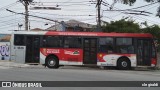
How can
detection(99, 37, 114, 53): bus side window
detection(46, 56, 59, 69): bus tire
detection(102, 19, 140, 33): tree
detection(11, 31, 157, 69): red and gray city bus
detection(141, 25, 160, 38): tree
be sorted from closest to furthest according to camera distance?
1. detection(11, 31, 157, 69): red and gray city bus
2. detection(99, 37, 114, 53): bus side window
3. detection(46, 56, 59, 69): bus tire
4. detection(141, 25, 160, 38): tree
5. detection(102, 19, 140, 33): tree

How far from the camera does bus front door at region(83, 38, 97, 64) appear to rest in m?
31.4

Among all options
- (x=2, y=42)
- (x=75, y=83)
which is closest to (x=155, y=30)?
(x=2, y=42)

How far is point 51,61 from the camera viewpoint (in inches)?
1252

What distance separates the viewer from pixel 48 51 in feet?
104

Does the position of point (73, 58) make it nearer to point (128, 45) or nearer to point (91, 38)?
point (91, 38)

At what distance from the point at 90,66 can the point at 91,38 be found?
3869 millimetres

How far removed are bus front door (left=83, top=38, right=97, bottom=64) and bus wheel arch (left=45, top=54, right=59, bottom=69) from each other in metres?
2.31

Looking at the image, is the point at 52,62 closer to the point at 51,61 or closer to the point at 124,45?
the point at 51,61

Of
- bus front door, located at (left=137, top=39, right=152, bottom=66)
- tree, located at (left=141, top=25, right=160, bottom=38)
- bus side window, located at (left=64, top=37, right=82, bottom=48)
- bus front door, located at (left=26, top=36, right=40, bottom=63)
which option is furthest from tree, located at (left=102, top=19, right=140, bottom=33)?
bus front door, located at (left=26, top=36, right=40, bottom=63)

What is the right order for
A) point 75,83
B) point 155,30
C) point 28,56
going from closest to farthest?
point 75,83
point 28,56
point 155,30

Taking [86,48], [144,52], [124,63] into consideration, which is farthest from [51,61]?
[144,52]

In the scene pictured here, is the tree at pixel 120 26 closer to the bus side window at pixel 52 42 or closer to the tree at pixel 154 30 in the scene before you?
the tree at pixel 154 30

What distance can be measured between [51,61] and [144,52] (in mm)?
7583

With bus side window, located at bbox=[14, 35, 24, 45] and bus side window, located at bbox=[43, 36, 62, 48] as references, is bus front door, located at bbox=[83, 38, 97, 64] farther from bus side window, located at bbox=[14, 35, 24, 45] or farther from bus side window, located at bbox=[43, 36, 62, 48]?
bus side window, located at bbox=[14, 35, 24, 45]
